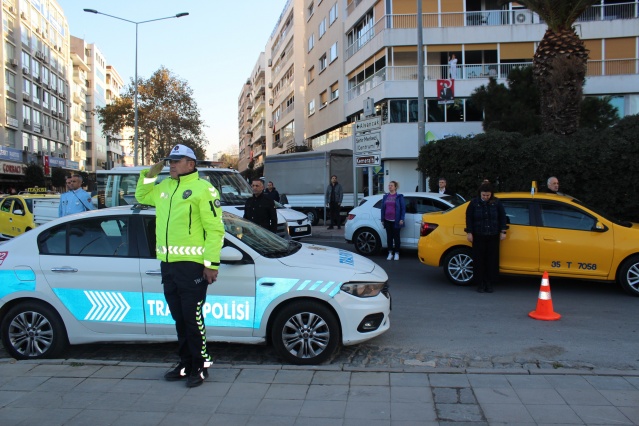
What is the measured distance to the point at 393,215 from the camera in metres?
10.9

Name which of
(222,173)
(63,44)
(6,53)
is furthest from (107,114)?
(222,173)

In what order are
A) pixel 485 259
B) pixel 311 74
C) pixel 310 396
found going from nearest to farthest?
pixel 310 396 < pixel 485 259 < pixel 311 74

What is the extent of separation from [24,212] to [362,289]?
14.1 m

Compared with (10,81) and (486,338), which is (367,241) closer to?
(486,338)

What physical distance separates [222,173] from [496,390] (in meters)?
9.57

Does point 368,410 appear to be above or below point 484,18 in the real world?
below

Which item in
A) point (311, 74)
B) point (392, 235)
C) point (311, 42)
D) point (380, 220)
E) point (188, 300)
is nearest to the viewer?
point (188, 300)

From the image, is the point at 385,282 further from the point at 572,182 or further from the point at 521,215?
the point at 572,182

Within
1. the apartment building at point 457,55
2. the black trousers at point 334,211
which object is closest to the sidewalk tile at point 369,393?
the black trousers at point 334,211

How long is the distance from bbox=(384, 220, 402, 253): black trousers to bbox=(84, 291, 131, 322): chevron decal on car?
23.3ft

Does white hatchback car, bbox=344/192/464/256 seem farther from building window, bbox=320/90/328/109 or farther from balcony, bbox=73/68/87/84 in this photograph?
balcony, bbox=73/68/87/84

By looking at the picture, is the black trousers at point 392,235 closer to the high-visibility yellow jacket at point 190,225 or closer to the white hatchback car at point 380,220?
the white hatchback car at point 380,220

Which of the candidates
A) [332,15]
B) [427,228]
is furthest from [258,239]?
[332,15]

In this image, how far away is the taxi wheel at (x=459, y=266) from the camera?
8.45 metres
